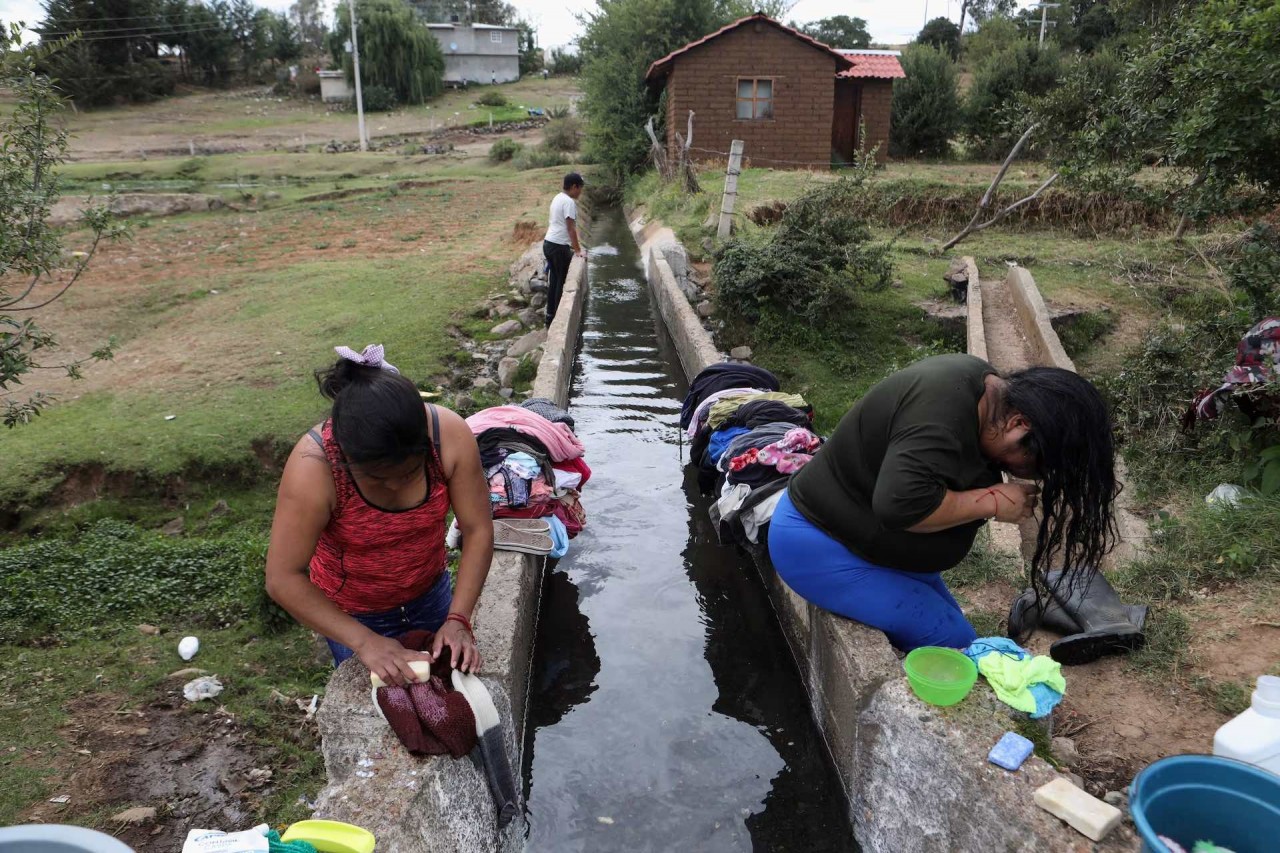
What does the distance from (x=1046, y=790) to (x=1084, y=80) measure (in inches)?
367

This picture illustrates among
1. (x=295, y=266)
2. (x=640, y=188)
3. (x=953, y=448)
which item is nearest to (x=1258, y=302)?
(x=953, y=448)

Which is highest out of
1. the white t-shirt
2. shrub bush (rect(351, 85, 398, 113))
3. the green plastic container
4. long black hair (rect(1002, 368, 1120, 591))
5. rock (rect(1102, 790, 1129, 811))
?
shrub bush (rect(351, 85, 398, 113))

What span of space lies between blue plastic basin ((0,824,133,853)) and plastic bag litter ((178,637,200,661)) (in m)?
3.02

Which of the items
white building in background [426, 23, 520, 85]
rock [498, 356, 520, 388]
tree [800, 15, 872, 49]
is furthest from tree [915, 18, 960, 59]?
rock [498, 356, 520, 388]

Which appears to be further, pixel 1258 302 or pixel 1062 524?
pixel 1258 302

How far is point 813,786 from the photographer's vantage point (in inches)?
142

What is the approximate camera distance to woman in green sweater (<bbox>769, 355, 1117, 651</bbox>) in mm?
2633

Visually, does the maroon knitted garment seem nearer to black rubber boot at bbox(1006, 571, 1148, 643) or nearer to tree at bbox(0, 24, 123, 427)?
black rubber boot at bbox(1006, 571, 1148, 643)

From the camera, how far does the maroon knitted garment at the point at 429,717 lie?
103 inches

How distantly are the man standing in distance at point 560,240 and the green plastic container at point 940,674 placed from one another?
24.6ft

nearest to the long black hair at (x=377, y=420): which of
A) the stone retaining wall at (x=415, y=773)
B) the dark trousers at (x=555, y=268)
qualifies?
the stone retaining wall at (x=415, y=773)

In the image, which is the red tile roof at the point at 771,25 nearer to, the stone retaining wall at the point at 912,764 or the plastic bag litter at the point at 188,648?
the plastic bag litter at the point at 188,648

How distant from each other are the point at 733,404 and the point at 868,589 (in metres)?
2.20

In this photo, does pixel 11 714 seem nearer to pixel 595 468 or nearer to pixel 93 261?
pixel 595 468
